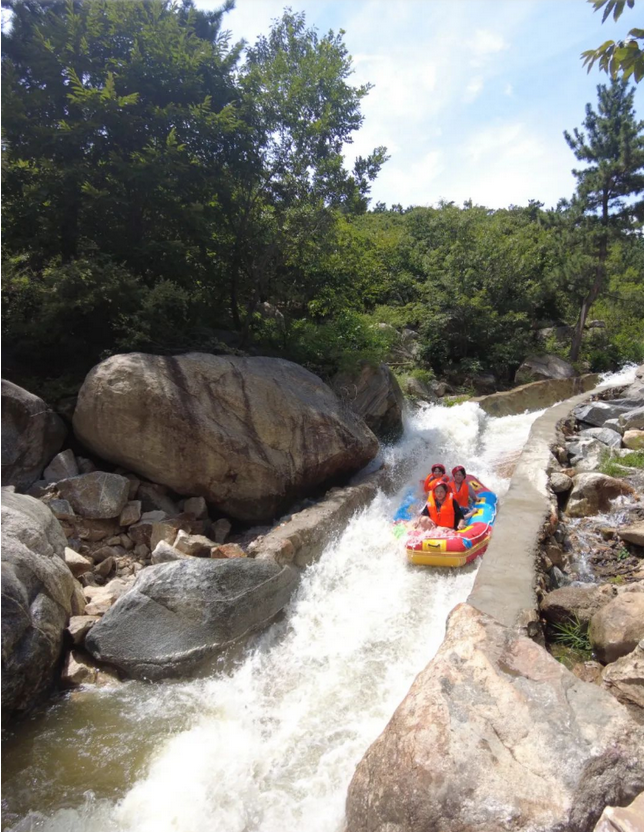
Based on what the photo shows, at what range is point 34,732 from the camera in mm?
3822

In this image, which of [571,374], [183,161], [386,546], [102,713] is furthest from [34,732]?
[571,374]

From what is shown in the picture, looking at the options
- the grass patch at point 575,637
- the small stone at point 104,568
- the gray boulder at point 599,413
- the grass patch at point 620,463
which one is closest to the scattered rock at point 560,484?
the grass patch at point 620,463

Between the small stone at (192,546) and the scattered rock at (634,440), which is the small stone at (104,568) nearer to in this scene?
the small stone at (192,546)

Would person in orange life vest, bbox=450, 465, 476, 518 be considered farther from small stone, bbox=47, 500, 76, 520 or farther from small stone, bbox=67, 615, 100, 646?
small stone, bbox=47, 500, 76, 520

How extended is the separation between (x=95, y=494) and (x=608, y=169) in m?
19.5

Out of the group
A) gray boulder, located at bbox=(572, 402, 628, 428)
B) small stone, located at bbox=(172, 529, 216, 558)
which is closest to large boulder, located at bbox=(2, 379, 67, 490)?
small stone, located at bbox=(172, 529, 216, 558)

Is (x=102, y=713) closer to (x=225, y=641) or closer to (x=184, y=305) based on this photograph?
(x=225, y=641)

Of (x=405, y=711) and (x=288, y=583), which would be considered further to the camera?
(x=288, y=583)

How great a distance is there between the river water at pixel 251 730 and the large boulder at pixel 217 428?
1986mm

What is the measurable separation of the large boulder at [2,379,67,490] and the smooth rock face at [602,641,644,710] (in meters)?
6.40

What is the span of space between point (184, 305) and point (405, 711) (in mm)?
6755

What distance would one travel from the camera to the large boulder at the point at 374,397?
10.2m

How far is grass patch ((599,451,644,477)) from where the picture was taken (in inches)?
265

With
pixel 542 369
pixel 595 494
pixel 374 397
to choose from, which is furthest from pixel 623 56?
pixel 542 369
